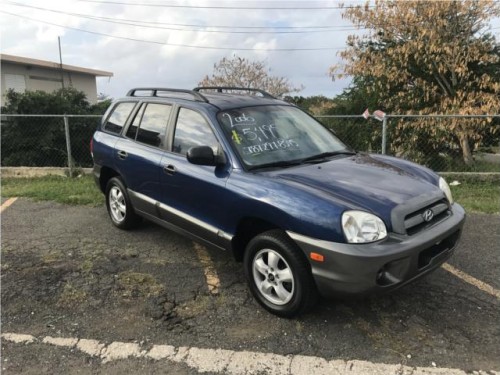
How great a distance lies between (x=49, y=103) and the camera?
14.6m

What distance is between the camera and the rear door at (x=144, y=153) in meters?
4.50

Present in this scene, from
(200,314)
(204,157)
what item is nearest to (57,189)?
(204,157)

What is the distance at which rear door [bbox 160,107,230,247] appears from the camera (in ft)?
12.4

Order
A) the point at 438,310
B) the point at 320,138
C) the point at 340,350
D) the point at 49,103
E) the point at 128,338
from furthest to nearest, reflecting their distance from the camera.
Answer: the point at 49,103 → the point at 320,138 → the point at 438,310 → the point at 128,338 → the point at 340,350

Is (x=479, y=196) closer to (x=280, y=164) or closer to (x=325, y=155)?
(x=325, y=155)

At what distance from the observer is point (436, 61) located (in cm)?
931

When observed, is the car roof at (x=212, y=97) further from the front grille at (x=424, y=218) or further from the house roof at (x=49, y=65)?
the house roof at (x=49, y=65)

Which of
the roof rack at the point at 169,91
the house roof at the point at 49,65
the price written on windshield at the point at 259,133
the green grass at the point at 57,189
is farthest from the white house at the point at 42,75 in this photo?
the price written on windshield at the point at 259,133

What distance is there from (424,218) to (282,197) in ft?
3.47

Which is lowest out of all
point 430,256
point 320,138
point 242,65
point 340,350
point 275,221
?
point 340,350

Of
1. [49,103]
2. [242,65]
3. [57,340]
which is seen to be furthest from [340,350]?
[242,65]

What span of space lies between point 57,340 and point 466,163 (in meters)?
8.79

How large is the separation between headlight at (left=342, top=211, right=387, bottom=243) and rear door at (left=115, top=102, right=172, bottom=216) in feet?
6.91

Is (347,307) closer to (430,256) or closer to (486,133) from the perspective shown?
(430,256)
